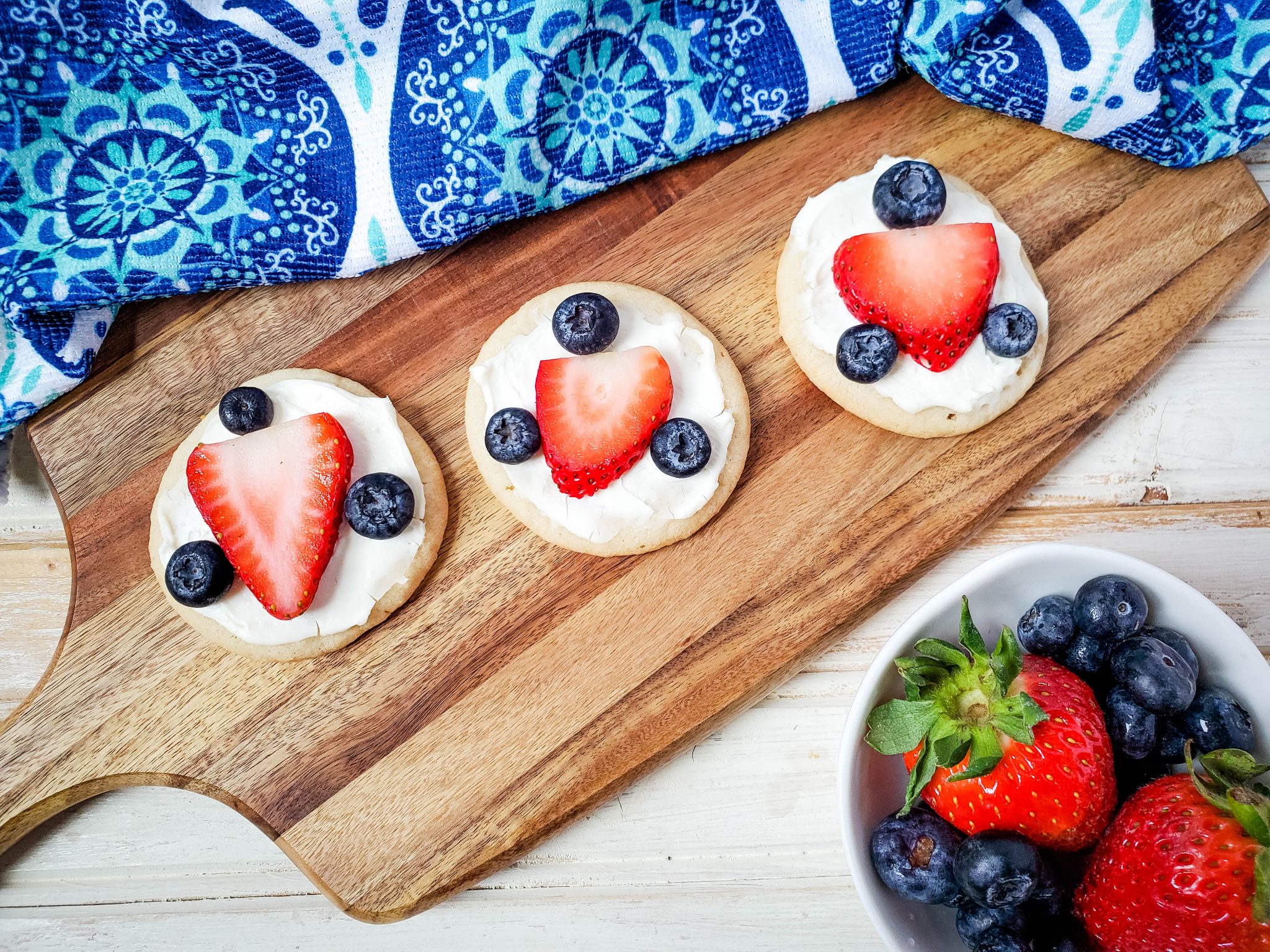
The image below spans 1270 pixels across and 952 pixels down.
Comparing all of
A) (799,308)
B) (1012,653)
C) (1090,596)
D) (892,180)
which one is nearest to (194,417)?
(799,308)

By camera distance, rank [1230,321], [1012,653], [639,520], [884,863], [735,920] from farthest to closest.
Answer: [1230,321] < [735,920] < [639,520] < [884,863] < [1012,653]

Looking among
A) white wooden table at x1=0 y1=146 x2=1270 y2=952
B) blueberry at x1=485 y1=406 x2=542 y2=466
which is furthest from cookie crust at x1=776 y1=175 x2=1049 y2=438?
blueberry at x1=485 y1=406 x2=542 y2=466

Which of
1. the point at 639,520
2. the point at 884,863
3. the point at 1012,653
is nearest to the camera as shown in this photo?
the point at 1012,653

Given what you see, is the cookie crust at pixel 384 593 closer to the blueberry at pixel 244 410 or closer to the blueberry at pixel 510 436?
the blueberry at pixel 244 410

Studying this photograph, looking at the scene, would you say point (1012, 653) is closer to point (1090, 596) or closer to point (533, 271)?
point (1090, 596)

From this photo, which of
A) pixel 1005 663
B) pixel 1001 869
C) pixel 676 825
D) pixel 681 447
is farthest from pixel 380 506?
pixel 1001 869

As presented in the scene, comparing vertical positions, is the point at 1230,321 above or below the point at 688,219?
below

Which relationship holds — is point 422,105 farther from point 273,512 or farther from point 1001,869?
point 1001,869
